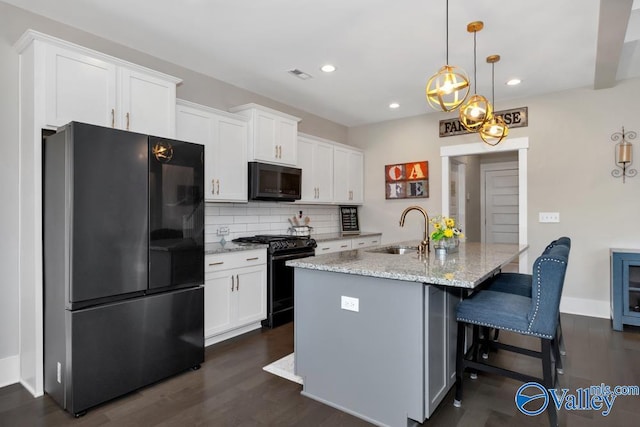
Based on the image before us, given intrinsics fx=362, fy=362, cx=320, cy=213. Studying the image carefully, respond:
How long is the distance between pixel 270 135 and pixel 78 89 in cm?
196

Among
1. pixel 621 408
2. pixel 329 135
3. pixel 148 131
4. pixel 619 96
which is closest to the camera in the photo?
pixel 621 408

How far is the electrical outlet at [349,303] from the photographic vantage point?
2.16 m

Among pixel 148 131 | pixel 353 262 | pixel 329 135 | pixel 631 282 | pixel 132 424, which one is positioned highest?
pixel 329 135

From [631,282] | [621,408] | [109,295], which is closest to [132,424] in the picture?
[109,295]

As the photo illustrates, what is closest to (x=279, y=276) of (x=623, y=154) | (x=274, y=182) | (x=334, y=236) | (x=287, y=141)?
(x=274, y=182)

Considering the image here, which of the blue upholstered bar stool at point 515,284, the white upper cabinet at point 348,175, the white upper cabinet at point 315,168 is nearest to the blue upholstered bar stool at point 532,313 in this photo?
the blue upholstered bar stool at point 515,284

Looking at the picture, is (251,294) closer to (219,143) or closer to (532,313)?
(219,143)

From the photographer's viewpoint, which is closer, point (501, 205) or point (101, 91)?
point (101, 91)

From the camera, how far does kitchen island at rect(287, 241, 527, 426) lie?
194 centimetres

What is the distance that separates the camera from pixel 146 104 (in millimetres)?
2887

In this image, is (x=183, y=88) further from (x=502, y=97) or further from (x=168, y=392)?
(x=502, y=97)

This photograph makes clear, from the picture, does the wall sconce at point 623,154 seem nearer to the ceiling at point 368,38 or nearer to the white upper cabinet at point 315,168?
the ceiling at point 368,38

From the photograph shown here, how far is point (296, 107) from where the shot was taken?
5051 millimetres

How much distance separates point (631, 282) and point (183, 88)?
4951 millimetres
